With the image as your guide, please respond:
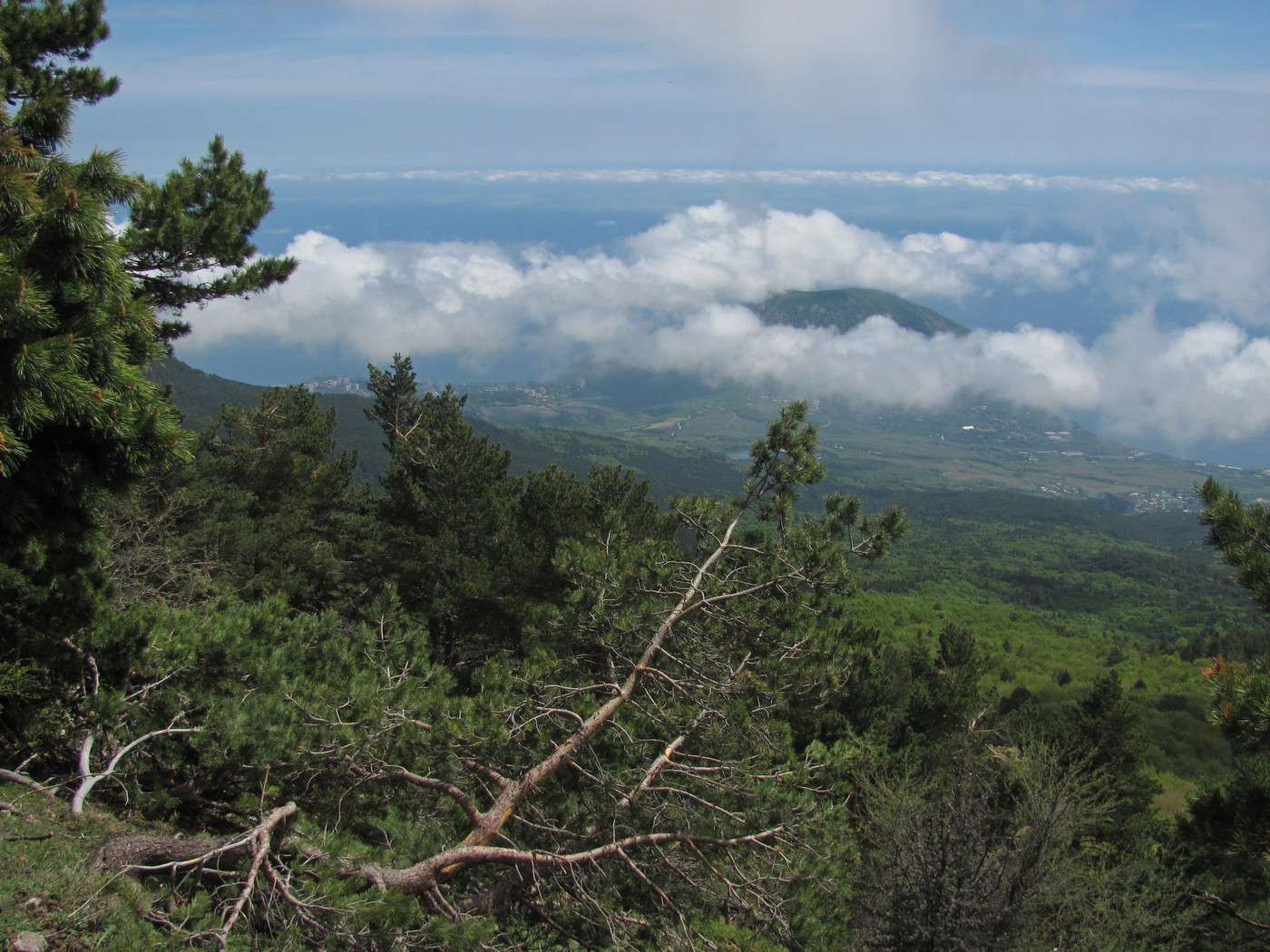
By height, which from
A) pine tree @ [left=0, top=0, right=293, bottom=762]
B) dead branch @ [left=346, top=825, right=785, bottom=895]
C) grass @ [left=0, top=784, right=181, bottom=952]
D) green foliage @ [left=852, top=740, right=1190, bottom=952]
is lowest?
green foliage @ [left=852, top=740, right=1190, bottom=952]

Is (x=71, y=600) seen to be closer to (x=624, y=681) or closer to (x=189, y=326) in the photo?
(x=189, y=326)

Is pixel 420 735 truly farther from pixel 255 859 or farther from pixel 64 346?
pixel 64 346

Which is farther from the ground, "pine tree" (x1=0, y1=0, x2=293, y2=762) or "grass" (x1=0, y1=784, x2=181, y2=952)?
"pine tree" (x1=0, y1=0, x2=293, y2=762)

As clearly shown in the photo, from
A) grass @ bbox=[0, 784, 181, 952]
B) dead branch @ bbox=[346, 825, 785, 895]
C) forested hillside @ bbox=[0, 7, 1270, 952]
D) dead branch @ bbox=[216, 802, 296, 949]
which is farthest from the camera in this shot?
dead branch @ bbox=[346, 825, 785, 895]

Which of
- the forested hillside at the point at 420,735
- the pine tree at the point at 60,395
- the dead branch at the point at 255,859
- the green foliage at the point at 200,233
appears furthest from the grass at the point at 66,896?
the green foliage at the point at 200,233

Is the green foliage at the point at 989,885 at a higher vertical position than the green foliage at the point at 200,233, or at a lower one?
lower

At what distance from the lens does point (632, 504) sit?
17.4 meters

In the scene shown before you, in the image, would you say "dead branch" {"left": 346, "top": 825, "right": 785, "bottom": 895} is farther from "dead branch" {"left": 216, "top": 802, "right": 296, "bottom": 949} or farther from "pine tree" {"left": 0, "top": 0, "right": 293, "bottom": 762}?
"pine tree" {"left": 0, "top": 0, "right": 293, "bottom": 762}

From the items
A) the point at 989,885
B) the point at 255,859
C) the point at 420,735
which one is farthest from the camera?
the point at 989,885

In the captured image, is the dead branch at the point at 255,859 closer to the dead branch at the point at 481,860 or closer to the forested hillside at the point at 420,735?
the forested hillside at the point at 420,735

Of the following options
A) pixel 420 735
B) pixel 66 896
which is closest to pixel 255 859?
pixel 66 896

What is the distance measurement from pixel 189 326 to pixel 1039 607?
113626 millimetres

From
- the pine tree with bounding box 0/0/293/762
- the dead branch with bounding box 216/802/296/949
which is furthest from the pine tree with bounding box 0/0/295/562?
the dead branch with bounding box 216/802/296/949

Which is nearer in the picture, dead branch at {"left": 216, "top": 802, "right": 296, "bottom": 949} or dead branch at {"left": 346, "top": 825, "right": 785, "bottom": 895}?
dead branch at {"left": 216, "top": 802, "right": 296, "bottom": 949}
